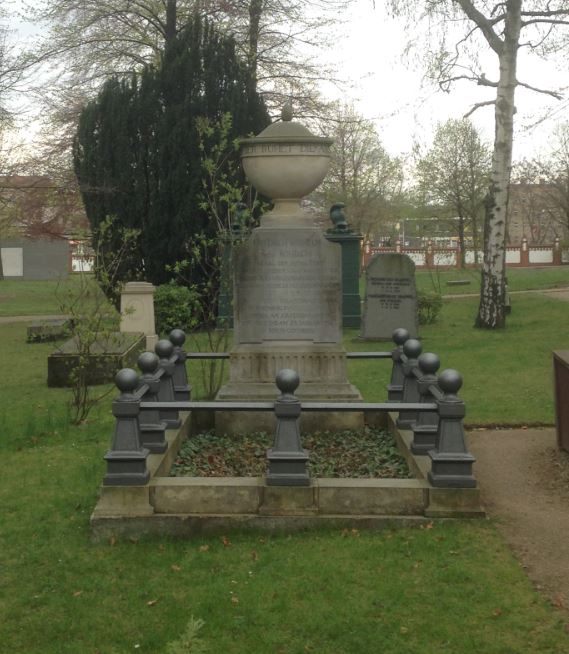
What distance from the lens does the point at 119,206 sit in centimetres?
1991

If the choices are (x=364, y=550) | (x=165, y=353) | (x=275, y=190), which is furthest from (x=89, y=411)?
(x=364, y=550)

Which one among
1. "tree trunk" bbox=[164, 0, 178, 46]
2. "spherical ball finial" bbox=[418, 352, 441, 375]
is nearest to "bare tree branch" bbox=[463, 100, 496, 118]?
"tree trunk" bbox=[164, 0, 178, 46]

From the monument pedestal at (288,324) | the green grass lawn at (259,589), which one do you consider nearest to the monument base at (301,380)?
the monument pedestal at (288,324)

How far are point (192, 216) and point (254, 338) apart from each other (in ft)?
37.7

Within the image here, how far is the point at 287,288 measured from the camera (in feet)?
26.0

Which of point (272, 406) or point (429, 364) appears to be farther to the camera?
point (429, 364)

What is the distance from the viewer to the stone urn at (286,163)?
25.6 ft

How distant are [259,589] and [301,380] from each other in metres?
3.41

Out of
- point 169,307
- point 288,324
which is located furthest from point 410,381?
point 169,307

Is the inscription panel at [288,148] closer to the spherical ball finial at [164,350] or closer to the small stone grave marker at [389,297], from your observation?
the spherical ball finial at [164,350]

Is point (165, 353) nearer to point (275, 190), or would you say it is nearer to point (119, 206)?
point (275, 190)

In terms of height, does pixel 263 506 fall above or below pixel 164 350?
below

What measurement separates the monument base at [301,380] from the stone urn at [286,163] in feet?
3.89

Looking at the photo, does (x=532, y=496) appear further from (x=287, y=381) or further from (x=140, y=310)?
(x=140, y=310)
